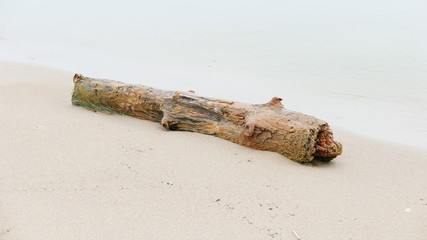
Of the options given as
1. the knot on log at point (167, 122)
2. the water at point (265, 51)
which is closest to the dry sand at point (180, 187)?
the knot on log at point (167, 122)

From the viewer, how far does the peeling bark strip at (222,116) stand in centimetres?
413

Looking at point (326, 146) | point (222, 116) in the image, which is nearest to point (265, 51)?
point (222, 116)

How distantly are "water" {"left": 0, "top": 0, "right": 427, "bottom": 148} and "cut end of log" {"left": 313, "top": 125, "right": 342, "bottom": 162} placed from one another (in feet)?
5.73

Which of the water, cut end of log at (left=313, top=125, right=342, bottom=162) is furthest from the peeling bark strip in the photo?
the water

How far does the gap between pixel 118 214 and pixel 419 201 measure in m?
2.43

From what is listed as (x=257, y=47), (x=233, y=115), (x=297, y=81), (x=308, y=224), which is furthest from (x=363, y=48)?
(x=308, y=224)

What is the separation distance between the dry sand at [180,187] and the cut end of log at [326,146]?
0.14 metres

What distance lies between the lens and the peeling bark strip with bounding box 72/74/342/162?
413 cm

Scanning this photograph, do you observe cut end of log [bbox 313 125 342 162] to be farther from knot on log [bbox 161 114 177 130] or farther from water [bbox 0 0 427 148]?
water [bbox 0 0 427 148]

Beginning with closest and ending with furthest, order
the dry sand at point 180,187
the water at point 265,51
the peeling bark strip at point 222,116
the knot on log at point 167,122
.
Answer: the dry sand at point 180,187 → the peeling bark strip at point 222,116 → the knot on log at point 167,122 → the water at point 265,51

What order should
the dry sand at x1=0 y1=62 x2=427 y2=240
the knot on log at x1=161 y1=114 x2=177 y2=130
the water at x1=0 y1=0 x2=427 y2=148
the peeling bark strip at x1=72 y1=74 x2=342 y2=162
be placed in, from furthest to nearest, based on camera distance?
the water at x1=0 y1=0 x2=427 y2=148, the knot on log at x1=161 y1=114 x2=177 y2=130, the peeling bark strip at x1=72 y1=74 x2=342 y2=162, the dry sand at x1=0 y1=62 x2=427 y2=240

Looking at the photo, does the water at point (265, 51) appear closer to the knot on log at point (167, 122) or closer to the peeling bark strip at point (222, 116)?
the peeling bark strip at point (222, 116)

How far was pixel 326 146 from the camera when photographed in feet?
13.6

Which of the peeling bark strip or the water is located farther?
the water
